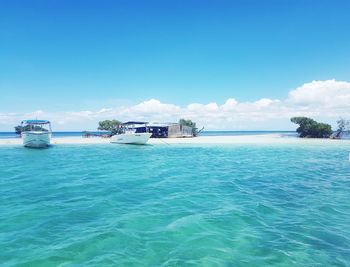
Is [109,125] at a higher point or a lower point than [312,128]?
higher

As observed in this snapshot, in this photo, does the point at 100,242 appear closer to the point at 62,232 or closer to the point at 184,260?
the point at 62,232

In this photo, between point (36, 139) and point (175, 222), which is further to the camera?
point (36, 139)

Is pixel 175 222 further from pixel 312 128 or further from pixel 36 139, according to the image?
pixel 312 128

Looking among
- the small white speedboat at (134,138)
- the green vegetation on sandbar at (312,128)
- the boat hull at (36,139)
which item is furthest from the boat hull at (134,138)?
the green vegetation on sandbar at (312,128)

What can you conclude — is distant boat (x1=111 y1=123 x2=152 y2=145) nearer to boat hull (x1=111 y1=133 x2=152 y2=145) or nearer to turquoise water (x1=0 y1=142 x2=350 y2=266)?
boat hull (x1=111 y1=133 x2=152 y2=145)

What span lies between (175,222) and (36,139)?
37950mm

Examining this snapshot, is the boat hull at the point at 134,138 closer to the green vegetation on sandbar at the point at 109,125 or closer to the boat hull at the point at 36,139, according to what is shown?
Answer: the boat hull at the point at 36,139

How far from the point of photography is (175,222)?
980 cm

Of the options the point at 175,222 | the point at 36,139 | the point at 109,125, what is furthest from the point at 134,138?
the point at 175,222

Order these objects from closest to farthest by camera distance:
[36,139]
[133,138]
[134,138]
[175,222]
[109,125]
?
[175,222] < [36,139] < [134,138] < [133,138] < [109,125]

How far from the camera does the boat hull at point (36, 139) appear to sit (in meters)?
41.6

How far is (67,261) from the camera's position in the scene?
681cm

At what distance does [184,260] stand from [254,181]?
1190 cm

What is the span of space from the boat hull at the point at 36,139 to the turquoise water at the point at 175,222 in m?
25.1
